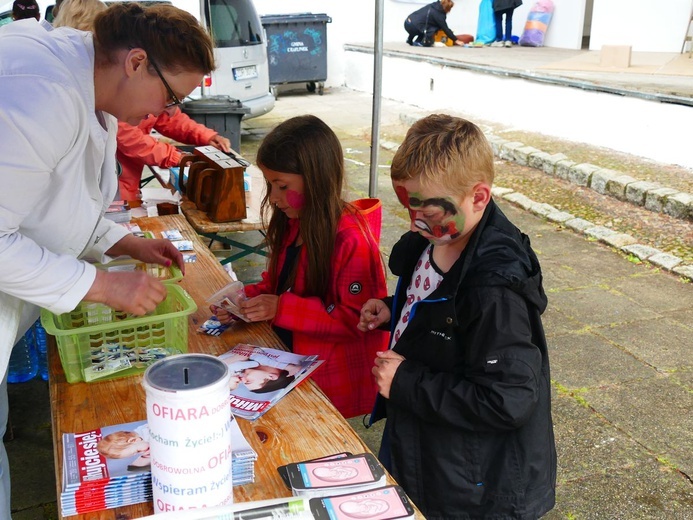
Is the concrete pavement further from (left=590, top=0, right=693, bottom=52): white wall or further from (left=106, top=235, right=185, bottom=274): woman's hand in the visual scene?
(left=590, top=0, right=693, bottom=52): white wall

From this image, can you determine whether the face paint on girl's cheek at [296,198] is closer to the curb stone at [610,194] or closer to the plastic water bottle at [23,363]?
the plastic water bottle at [23,363]

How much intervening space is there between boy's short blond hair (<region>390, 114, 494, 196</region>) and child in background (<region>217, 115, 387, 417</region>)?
0.56 m

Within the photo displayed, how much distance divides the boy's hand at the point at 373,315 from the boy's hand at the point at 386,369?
349mm

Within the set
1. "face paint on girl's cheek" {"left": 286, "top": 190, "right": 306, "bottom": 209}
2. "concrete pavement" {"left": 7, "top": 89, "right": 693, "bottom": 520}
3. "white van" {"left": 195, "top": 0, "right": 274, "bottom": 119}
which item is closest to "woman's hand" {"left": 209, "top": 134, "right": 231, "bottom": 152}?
"concrete pavement" {"left": 7, "top": 89, "right": 693, "bottom": 520}

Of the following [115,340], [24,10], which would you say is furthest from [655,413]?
[24,10]

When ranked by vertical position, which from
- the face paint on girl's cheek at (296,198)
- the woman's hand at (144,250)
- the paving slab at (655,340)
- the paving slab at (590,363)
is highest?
the face paint on girl's cheek at (296,198)

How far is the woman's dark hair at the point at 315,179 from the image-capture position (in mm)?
2217

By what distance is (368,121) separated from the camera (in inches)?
417

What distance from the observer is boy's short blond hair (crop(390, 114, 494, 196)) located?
1655mm

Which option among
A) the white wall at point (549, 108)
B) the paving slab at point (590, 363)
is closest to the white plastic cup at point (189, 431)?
the paving slab at point (590, 363)

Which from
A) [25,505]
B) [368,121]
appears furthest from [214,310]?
[368,121]

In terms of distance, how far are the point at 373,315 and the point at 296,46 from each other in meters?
11.1

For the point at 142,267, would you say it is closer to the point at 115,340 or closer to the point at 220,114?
the point at 115,340

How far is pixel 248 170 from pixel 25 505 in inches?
98.3
